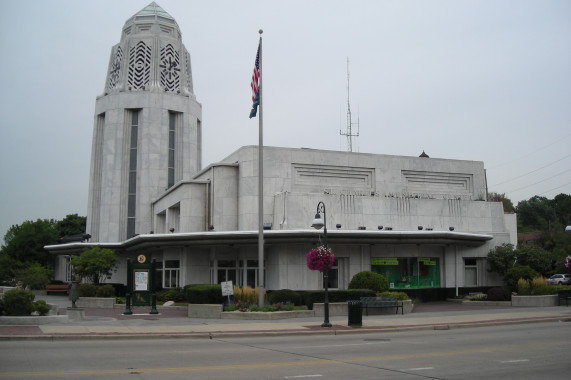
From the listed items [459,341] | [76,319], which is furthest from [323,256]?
[76,319]

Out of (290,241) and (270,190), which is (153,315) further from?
(270,190)

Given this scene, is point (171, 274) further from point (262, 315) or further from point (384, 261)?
point (262, 315)

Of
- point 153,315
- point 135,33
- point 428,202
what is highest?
point 135,33

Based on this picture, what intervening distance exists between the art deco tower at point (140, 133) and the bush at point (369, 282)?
113 feet

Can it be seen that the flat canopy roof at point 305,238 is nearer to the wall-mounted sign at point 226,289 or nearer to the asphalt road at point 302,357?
the wall-mounted sign at point 226,289

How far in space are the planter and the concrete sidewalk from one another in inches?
155

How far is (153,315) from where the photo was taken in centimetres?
2898

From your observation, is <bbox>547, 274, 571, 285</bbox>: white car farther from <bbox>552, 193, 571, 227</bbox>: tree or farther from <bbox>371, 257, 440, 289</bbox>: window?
<bbox>552, 193, 571, 227</bbox>: tree

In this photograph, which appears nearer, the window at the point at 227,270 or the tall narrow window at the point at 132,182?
the window at the point at 227,270

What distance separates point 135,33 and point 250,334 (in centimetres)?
5620

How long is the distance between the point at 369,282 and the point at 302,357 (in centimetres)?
1862

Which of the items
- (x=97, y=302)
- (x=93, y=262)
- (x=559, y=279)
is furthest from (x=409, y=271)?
(x=559, y=279)

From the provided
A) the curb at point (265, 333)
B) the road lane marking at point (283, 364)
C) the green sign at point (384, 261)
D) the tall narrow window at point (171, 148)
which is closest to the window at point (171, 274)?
the green sign at point (384, 261)

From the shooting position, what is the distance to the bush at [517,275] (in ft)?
128
